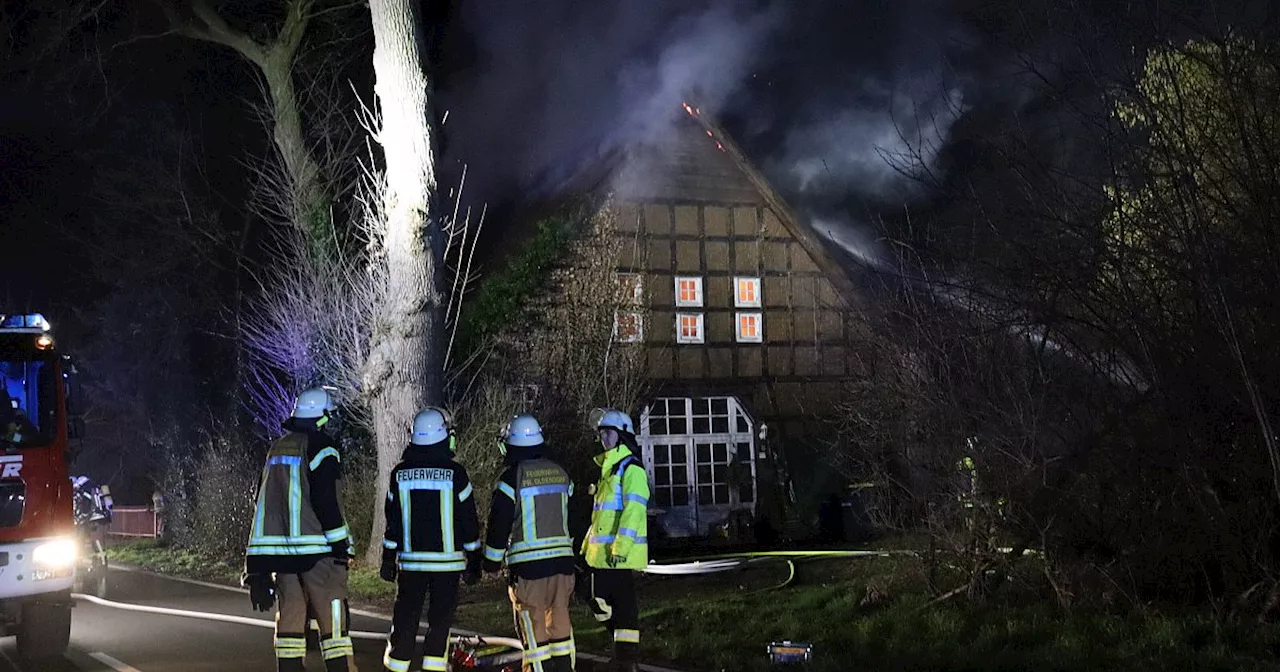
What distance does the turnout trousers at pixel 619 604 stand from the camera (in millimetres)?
7996

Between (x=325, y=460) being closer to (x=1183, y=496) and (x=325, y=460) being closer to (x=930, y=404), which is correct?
(x=930, y=404)

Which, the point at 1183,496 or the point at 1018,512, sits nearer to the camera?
the point at 1183,496

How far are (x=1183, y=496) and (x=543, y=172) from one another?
Result: 18.0 m

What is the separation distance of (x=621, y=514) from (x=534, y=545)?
2.71 feet

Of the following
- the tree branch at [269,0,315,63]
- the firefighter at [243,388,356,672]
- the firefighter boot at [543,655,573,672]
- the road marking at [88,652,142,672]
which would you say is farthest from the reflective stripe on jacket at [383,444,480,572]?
the tree branch at [269,0,315,63]

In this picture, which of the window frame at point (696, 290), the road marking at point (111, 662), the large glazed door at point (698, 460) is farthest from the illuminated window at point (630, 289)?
the road marking at point (111, 662)

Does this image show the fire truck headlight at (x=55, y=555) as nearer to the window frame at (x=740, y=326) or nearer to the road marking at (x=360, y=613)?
the road marking at (x=360, y=613)

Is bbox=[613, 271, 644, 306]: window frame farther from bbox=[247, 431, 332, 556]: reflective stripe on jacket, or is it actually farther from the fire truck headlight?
bbox=[247, 431, 332, 556]: reflective stripe on jacket

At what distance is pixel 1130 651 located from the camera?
7883 millimetres

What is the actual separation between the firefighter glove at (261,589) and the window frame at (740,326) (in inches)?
668

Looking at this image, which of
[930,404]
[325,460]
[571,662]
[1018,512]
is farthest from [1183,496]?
[325,460]

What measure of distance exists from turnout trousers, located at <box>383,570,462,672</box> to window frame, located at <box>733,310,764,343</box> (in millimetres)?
16719

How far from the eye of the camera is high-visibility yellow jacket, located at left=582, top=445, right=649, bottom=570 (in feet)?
25.7

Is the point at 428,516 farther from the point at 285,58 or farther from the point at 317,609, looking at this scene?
the point at 285,58
